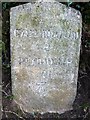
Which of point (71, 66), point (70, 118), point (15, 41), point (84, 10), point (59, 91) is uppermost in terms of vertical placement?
point (84, 10)

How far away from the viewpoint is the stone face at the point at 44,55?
10.9 ft

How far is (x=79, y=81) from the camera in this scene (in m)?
3.82

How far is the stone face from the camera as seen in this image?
10.9 feet

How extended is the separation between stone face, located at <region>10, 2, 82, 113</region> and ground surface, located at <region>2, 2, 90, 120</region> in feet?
0.23

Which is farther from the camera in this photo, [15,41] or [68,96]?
[68,96]

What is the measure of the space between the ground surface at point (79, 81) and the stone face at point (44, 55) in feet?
0.23

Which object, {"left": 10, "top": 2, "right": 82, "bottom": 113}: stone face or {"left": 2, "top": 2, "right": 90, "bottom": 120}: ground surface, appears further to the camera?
{"left": 2, "top": 2, "right": 90, "bottom": 120}: ground surface

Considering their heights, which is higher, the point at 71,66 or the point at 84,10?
the point at 84,10

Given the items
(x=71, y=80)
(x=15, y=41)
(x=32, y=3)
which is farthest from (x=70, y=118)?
(x=32, y=3)

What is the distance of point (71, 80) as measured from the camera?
3.62 meters

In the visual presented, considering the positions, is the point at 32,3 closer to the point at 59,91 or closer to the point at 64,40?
the point at 64,40

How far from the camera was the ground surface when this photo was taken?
362 centimetres

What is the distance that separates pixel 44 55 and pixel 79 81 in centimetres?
57

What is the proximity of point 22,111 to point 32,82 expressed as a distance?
33 centimetres
